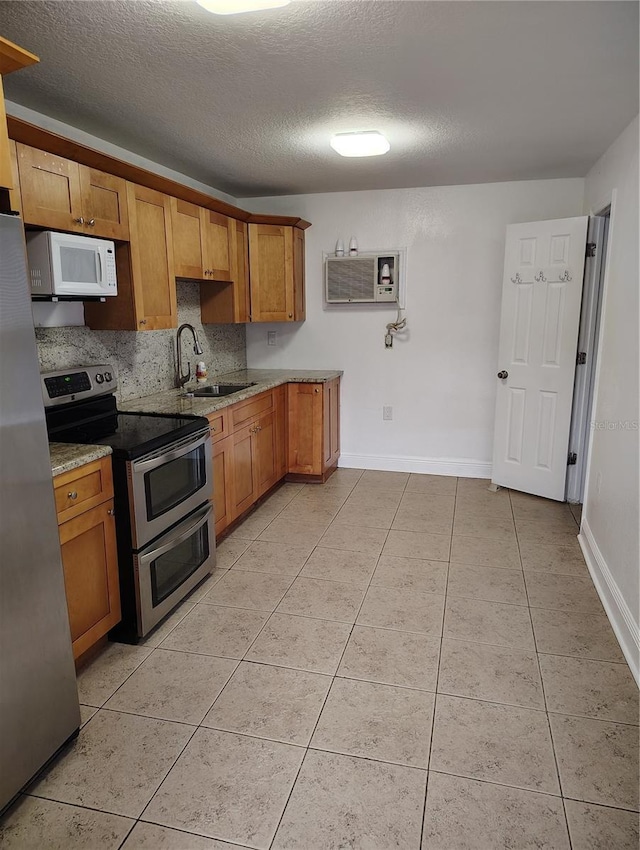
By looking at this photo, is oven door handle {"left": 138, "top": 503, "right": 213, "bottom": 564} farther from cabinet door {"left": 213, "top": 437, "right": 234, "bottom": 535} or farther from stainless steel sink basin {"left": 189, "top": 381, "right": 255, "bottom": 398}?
stainless steel sink basin {"left": 189, "top": 381, "right": 255, "bottom": 398}

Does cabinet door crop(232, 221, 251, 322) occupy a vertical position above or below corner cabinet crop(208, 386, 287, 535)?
above

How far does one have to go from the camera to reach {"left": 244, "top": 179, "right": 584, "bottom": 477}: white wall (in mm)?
4406

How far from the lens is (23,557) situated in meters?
1.60

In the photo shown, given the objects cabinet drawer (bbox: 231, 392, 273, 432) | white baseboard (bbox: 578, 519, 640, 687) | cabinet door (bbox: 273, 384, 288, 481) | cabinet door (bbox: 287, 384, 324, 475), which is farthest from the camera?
cabinet door (bbox: 287, 384, 324, 475)

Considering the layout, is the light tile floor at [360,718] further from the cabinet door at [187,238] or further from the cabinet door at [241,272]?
the cabinet door at [241,272]

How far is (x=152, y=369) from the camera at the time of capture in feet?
11.9

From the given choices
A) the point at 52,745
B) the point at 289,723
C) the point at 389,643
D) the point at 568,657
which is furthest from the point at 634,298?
the point at 52,745

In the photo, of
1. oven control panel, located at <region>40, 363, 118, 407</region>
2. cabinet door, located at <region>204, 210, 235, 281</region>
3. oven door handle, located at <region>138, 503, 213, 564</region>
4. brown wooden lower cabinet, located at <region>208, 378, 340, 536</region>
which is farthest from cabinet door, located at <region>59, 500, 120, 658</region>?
cabinet door, located at <region>204, 210, 235, 281</region>

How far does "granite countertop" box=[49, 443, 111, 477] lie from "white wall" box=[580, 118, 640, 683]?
2248mm

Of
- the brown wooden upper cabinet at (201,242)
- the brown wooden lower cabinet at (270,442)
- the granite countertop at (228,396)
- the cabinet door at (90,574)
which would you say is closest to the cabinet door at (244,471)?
the brown wooden lower cabinet at (270,442)

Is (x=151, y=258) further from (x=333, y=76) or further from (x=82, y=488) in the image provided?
(x=82, y=488)

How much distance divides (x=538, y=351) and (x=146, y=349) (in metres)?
2.76

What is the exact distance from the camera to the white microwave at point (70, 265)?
2.27m

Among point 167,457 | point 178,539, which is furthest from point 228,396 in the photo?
point 178,539
